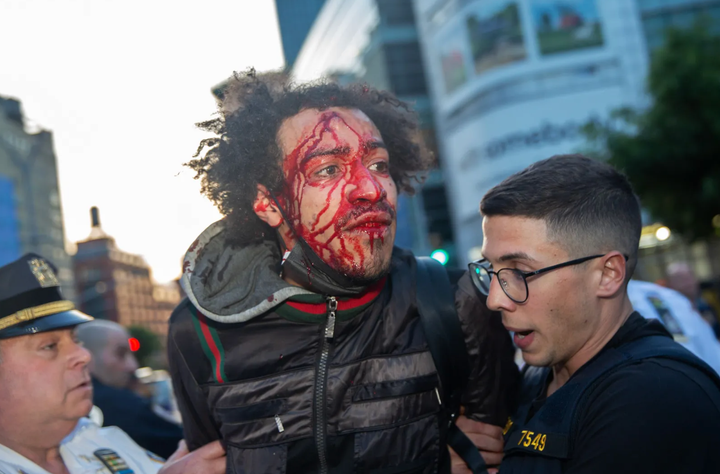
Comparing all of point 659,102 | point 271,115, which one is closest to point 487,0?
point 659,102

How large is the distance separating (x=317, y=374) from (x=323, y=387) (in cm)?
5

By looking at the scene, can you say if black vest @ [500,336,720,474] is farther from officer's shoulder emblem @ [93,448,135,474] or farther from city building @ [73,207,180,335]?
city building @ [73,207,180,335]

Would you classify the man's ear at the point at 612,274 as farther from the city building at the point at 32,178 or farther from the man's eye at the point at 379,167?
the city building at the point at 32,178

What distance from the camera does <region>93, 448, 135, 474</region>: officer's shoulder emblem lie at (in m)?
3.02

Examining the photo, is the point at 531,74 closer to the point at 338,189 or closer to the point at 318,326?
the point at 338,189

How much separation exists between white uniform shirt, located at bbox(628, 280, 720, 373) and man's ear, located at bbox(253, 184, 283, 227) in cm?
245

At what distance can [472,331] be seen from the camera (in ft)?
8.36

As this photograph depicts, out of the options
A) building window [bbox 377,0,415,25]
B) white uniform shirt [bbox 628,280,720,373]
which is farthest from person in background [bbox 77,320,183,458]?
building window [bbox 377,0,415,25]

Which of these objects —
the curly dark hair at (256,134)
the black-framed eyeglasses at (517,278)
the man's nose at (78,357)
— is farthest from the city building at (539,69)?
the black-framed eyeglasses at (517,278)

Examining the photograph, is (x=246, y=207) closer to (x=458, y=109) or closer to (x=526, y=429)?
(x=526, y=429)

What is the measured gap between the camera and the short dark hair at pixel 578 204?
7.11 feet

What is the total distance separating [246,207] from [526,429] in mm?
1400

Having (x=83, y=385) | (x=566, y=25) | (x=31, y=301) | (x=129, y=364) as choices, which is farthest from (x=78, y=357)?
(x=566, y=25)

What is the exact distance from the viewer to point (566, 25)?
88.2 ft
